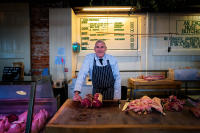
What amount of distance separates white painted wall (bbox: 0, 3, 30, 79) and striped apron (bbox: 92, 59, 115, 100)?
2.87m

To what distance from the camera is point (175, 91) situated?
519cm

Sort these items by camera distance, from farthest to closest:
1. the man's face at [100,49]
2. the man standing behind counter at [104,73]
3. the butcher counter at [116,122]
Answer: the man standing behind counter at [104,73] < the man's face at [100,49] < the butcher counter at [116,122]

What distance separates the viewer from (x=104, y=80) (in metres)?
3.53

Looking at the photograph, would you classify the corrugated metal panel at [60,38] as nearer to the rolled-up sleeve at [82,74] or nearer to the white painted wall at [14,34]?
the white painted wall at [14,34]

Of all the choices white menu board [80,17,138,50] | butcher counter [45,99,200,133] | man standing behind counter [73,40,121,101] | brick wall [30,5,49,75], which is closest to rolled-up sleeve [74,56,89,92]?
man standing behind counter [73,40,121,101]

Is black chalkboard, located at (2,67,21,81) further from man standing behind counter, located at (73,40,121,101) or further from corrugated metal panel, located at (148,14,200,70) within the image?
corrugated metal panel, located at (148,14,200,70)

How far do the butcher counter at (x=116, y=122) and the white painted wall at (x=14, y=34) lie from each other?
12.5 feet

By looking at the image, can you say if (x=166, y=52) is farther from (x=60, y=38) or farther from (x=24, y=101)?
(x=24, y=101)

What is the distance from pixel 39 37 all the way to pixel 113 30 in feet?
8.19

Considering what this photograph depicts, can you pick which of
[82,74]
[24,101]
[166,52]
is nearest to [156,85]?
[166,52]

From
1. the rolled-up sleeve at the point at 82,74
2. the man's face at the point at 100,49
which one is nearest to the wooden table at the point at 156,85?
the man's face at the point at 100,49

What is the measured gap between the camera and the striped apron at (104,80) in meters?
3.53

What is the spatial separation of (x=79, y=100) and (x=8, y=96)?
104cm

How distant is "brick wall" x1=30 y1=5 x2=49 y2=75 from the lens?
5367mm
